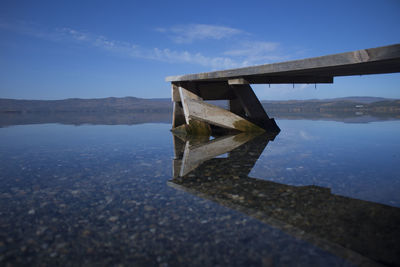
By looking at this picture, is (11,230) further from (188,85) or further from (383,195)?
(188,85)

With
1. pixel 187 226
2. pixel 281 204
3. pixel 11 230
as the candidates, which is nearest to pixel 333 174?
pixel 281 204

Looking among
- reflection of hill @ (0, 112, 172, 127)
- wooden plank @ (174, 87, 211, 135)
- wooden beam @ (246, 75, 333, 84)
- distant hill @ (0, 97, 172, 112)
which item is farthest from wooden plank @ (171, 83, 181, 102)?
distant hill @ (0, 97, 172, 112)

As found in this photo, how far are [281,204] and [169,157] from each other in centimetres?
374

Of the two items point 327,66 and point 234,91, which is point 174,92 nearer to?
point 234,91

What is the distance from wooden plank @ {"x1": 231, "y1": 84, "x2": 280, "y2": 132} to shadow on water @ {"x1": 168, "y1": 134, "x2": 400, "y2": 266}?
584cm

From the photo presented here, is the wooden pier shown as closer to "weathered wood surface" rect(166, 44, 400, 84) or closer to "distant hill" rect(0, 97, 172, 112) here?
"weathered wood surface" rect(166, 44, 400, 84)

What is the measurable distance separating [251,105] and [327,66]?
518cm

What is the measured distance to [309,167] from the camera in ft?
17.3

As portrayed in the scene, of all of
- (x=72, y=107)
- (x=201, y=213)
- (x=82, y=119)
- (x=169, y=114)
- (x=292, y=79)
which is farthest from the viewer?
(x=72, y=107)

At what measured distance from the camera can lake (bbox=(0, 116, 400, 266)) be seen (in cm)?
218

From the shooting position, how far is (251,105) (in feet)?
35.7

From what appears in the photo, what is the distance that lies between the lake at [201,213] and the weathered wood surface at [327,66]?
2160 millimetres

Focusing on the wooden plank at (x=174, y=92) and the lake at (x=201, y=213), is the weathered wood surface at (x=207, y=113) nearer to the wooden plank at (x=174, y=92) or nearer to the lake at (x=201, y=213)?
the wooden plank at (x=174, y=92)

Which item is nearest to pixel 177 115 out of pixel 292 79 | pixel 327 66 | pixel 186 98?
pixel 186 98
